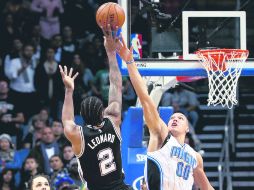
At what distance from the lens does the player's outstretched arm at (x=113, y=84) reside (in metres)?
7.43

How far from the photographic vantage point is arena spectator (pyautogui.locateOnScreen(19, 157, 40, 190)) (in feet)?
40.1

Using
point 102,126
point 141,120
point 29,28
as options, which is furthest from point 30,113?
point 102,126

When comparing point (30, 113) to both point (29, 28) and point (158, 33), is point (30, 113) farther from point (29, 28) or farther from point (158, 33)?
point (158, 33)

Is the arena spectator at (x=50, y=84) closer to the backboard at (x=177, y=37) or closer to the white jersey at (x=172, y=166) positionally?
the backboard at (x=177, y=37)

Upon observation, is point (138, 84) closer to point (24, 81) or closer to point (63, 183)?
point (63, 183)

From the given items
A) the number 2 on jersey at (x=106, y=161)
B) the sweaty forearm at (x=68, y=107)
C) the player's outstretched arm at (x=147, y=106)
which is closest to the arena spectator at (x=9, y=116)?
the player's outstretched arm at (x=147, y=106)

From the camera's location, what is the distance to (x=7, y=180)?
1221 centimetres

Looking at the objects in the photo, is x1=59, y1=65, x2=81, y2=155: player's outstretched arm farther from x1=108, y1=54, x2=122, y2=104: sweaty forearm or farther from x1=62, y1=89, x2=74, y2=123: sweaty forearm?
x1=108, y1=54, x2=122, y2=104: sweaty forearm

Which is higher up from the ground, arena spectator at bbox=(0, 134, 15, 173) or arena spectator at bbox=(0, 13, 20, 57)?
arena spectator at bbox=(0, 13, 20, 57)

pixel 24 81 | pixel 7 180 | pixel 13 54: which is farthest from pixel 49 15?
pixel 7 180

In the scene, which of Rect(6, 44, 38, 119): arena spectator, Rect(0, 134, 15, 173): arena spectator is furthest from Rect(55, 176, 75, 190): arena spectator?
Rect(6, 44, 38, 119): arena spectator

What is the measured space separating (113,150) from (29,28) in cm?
903

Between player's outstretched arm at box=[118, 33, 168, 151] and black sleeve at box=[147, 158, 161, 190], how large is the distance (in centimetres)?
15

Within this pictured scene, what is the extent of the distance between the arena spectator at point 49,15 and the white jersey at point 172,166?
338 inches
